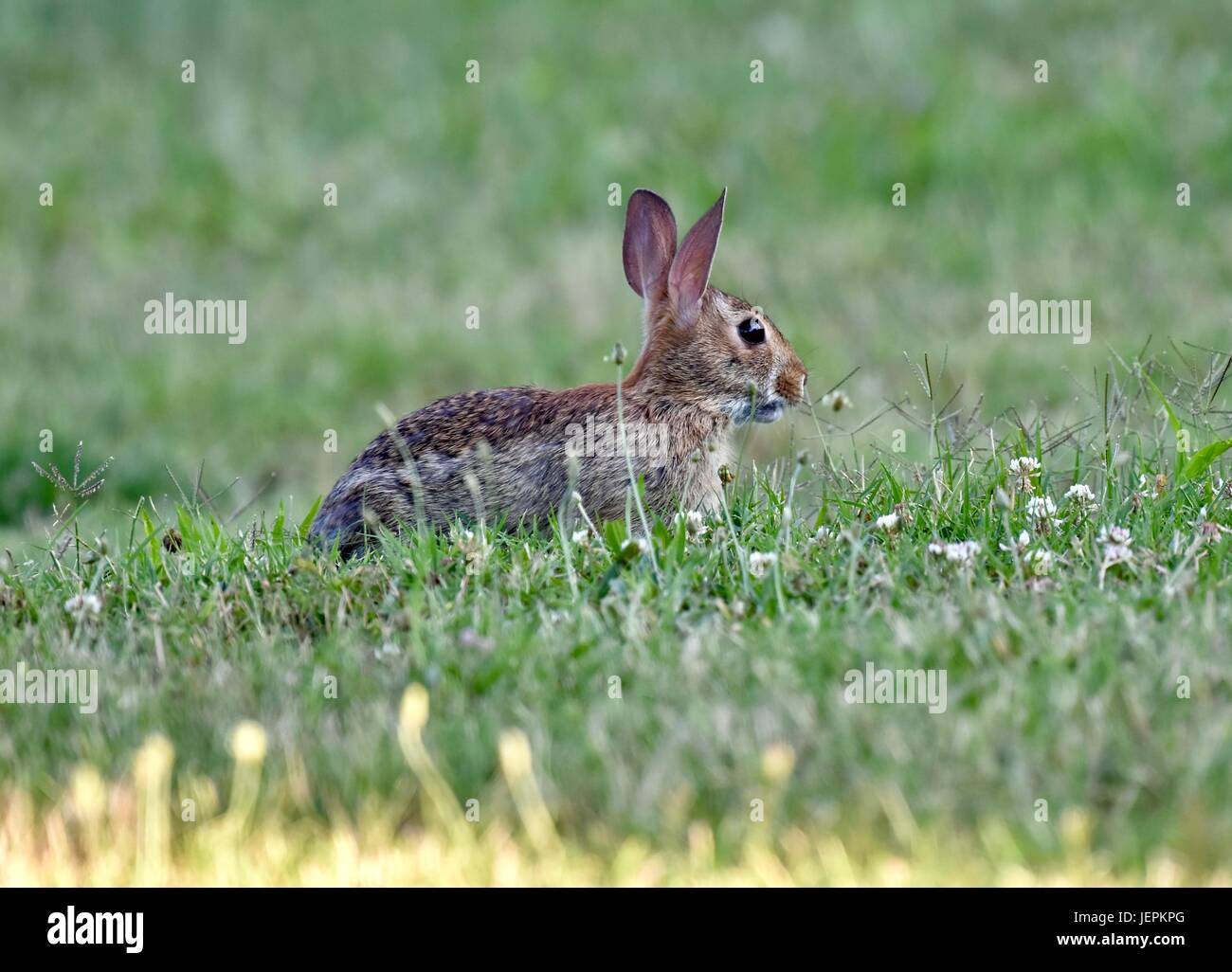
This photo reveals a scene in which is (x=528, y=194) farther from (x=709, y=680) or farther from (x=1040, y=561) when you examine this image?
(x=709, y=680)

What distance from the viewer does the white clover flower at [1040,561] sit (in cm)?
471

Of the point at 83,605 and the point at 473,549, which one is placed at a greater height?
the point at 473,549

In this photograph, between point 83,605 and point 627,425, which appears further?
point 627,425

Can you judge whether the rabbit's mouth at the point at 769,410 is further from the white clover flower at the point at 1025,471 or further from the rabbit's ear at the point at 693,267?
the white clover flower at the point at 1025,471

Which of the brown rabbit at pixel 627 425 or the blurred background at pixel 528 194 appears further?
the blurred background at pixel 528 194

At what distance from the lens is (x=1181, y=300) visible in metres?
12.4

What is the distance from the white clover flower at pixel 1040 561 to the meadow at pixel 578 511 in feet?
0.05

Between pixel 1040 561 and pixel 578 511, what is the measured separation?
5.76 ft

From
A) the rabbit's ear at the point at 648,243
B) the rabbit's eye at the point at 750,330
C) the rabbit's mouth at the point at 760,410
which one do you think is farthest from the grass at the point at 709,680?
the rabbit's ear at the point at 648,243

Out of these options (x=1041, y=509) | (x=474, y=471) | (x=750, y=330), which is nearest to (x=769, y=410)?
(x=750, y=330)

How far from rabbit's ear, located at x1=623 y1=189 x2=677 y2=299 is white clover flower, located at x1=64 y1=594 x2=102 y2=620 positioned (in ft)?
8.11

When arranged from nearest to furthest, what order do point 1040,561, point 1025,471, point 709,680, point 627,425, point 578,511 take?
point 709,680
point 1040,561
point 1025,471
point 578,511
point 627,425

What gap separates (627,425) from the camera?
242 inches

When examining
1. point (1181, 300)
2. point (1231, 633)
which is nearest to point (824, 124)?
point (1181, 300)
